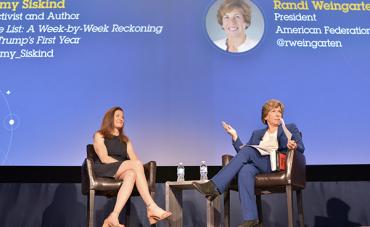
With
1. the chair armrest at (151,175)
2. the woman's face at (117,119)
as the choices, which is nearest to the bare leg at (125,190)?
the chair armrest at (151,175)

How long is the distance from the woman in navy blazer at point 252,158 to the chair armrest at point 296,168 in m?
0.06

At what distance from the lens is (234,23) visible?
5.14 metres

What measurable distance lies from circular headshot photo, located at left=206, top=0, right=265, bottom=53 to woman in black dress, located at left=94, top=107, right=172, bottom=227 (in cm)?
121

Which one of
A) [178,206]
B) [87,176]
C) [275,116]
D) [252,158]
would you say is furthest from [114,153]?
[275,116]

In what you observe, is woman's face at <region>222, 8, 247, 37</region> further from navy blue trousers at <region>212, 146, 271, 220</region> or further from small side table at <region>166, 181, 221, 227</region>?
small side table at <region>166, 181, 221, 227</region>

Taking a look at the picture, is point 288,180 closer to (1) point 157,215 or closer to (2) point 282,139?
(2) point 282,139

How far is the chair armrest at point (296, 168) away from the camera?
4.06 m

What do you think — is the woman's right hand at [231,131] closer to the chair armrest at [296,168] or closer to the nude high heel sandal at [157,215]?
the chair armrest at [296,168]

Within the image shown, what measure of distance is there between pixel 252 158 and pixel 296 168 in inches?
13.5

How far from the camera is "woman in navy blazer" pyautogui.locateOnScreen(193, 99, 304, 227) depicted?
4004 mm

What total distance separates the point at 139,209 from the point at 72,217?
615 mm

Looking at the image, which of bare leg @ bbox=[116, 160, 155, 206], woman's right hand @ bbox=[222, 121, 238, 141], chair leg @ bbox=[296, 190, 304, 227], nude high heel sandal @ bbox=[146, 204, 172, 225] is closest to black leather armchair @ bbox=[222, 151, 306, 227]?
chair leg @ bbox=[296, 190, 304, 227]

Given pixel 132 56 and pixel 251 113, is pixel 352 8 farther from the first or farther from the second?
pixel 132 56

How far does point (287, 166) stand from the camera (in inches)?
160
